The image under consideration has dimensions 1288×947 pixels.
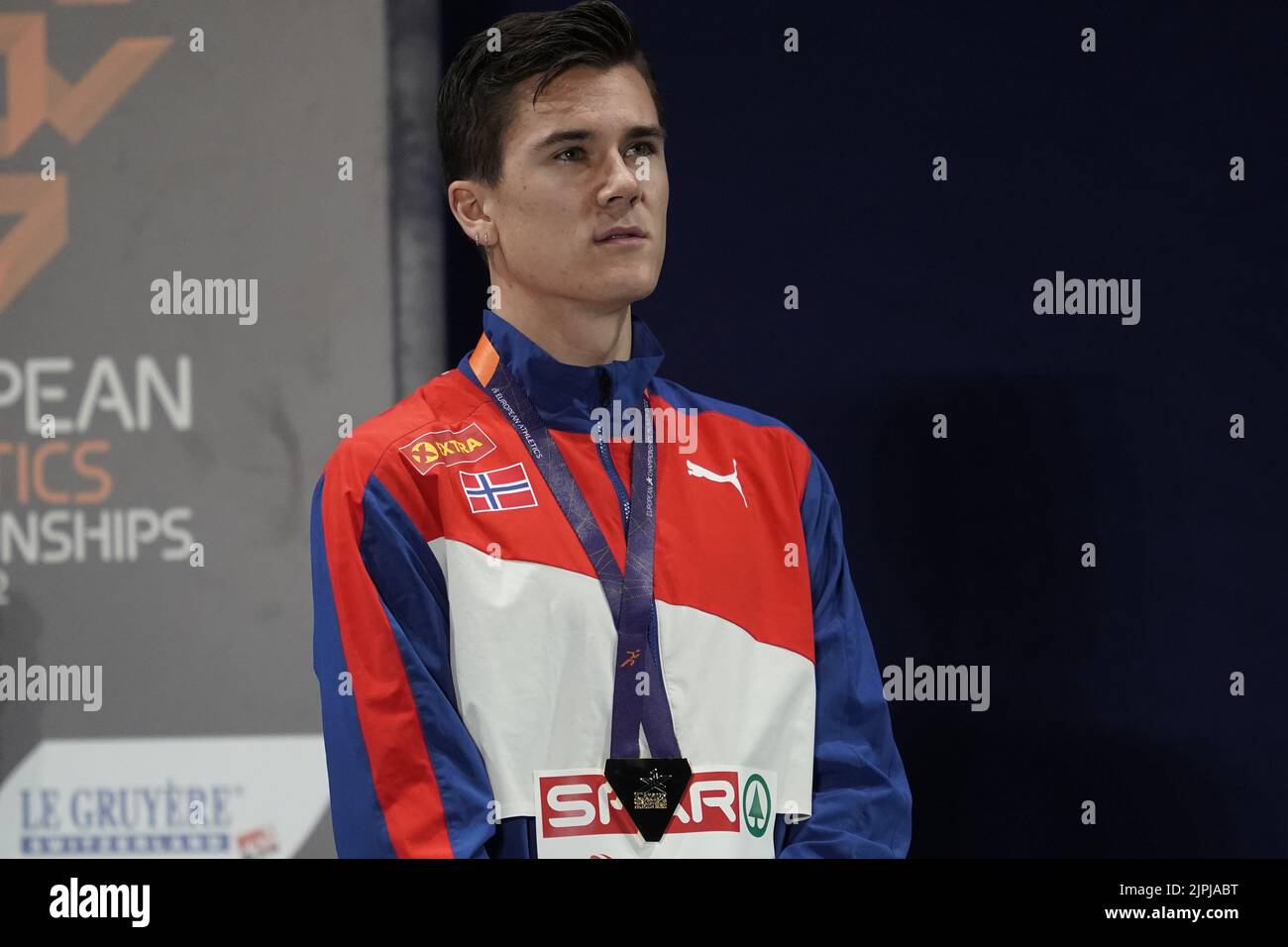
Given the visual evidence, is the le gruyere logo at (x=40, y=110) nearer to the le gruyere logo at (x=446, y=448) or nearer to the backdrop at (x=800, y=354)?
the backdrop at (x=800, y=354)

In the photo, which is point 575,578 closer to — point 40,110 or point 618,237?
point 618,237

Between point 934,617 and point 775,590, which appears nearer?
point 775,590

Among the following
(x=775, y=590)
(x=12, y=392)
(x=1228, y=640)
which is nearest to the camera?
(x=775, y=590)

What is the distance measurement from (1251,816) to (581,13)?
1889 mm

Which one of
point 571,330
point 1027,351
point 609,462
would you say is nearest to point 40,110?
point 571,330

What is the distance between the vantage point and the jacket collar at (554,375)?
230cm

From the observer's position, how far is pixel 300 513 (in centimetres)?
255

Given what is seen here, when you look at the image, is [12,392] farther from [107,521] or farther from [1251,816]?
[1251,816]

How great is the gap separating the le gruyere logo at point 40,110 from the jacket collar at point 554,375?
0.80 meters

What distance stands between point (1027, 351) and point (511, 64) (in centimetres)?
109

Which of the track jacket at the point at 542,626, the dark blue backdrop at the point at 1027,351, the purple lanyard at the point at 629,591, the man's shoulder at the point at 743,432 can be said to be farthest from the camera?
the dark blue backdrop at the point at 1027,351

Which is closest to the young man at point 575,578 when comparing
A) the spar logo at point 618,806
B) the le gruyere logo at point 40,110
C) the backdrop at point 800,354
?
the spar logo at point 618,806

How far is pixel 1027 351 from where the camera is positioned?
2695mm
